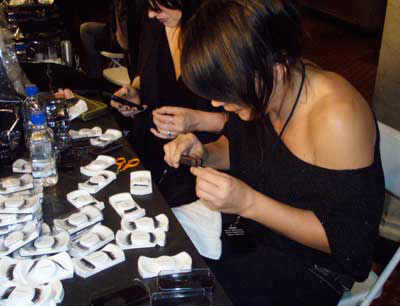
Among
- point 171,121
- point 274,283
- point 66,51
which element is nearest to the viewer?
point 274,283

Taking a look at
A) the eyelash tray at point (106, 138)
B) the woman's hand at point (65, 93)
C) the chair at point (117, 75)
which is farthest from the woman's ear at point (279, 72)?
the chair at point (117, 75)

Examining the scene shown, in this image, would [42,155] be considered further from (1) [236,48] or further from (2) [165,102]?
(1) [236,48]

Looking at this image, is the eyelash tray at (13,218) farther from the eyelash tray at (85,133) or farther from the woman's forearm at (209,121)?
the woman's forearm at (209,121)

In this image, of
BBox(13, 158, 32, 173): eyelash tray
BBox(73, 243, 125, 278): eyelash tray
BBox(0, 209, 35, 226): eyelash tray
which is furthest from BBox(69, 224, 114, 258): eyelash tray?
BBox(13, 158, 32, 173): eyelash tray

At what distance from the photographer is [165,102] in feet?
5.68

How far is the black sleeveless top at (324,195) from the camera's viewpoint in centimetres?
101

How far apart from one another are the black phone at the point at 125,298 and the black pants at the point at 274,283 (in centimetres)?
40

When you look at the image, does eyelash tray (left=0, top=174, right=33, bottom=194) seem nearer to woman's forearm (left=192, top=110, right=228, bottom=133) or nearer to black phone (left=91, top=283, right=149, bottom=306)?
black phone (left=91, top=283, right=149, bottom=306)

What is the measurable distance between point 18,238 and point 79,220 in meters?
0.13

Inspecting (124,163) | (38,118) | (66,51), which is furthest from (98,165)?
(66,51)

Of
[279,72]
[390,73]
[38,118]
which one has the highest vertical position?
[279,72]

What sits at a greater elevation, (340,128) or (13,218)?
(340,128)

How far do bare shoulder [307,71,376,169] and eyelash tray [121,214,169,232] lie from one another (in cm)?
37

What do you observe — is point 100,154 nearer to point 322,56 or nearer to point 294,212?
point 294,212
